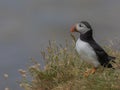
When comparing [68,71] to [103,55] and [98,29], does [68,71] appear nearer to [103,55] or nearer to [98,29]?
[103,55]

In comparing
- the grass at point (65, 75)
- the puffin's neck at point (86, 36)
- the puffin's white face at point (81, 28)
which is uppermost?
the puffin's white face at point (81, 28)

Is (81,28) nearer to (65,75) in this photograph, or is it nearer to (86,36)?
(86,36)

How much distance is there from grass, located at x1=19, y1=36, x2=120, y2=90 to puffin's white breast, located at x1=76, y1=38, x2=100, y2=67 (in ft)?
0.48

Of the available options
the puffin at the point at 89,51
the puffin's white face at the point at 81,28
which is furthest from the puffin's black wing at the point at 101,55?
the puffin's white face at the point at 81,28

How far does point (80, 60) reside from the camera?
922 cm

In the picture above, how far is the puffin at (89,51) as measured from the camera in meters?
8.66

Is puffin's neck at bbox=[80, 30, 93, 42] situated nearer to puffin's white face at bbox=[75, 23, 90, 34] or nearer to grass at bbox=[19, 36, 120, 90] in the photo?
puffin's white face at bbox=[75, 23, 90, 34]

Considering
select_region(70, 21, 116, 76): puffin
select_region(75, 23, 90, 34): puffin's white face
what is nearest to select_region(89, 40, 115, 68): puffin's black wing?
select_region(70, 21, 116, 76): puffin

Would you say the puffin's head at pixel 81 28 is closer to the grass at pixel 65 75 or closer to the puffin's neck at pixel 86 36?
the puffin's neck at pixel 86 36

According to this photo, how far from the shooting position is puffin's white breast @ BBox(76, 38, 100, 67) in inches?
340

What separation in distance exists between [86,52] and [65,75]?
1.21 feet

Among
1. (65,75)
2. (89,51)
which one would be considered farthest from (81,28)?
(65,75)

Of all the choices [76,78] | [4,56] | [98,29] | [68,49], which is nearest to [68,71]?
[76,78]

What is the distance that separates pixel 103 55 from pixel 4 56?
622 centimetres
